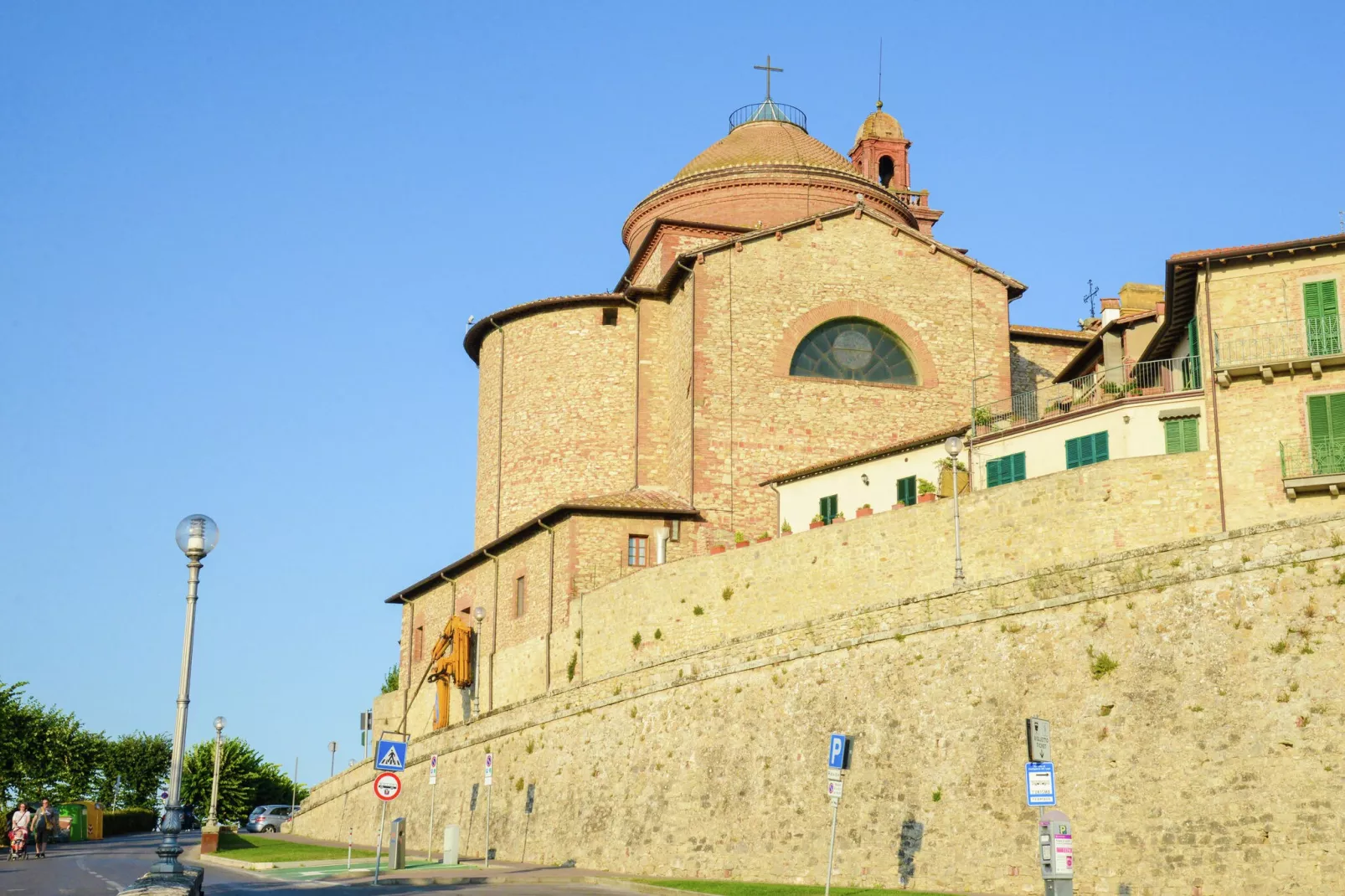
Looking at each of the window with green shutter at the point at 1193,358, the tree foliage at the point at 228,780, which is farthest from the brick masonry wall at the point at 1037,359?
the tree foliage at the point at 228,780

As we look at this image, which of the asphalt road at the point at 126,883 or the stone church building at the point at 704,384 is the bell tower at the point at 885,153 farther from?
A: the asphalt road at the point at 126,883

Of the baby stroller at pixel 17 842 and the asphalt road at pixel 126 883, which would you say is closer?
the asphalt road at pixel 126 883

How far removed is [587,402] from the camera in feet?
154

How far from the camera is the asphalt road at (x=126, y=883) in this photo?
24672 mm

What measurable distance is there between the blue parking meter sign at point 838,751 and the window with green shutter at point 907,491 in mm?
14605

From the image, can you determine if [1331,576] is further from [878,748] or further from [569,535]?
[569,535]

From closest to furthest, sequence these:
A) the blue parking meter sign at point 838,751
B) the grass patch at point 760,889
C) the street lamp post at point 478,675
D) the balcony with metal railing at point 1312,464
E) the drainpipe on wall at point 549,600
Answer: the blue parking meter sign at point 838,751 < the grass patch at point 760,889 < the balcony with metal railing at point 1312,464 < the drainpipe on wall at point 549,600 < the street lamp post at point 478,675

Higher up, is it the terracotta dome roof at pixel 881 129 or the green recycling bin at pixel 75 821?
the terracotta dome roof at pixel 881 129

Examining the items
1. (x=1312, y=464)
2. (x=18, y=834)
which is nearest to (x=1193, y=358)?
(x=1312, y=464)

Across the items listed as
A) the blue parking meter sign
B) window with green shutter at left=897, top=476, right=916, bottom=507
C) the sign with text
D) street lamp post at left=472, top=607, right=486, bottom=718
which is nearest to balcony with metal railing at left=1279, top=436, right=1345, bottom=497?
window with green shutter at left=897, top=476, right=916, bottom=507

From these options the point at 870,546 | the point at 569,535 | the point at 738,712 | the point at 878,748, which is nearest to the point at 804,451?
the point at 569,535

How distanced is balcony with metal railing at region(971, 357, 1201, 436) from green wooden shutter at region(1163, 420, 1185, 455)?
2.07ft

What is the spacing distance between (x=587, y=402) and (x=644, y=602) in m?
10.7

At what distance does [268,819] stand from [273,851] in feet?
75.2
